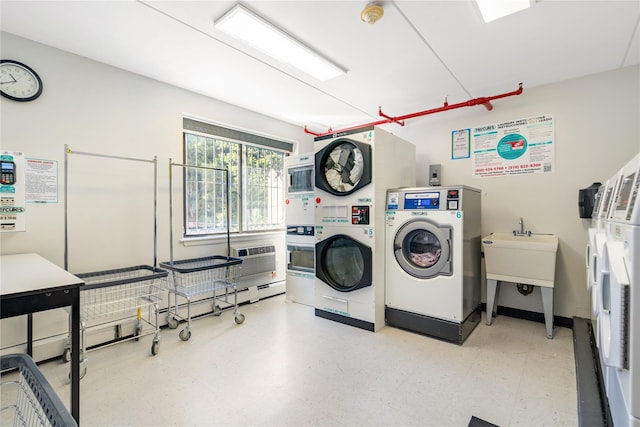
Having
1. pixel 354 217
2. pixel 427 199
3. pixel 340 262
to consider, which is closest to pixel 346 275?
pixel 340 262

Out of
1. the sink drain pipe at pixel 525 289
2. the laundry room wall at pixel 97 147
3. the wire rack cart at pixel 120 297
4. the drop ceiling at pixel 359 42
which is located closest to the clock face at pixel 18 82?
the laundry room wall at pixel 97 147

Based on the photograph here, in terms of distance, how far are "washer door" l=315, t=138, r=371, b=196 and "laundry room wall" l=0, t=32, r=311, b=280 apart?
1.55m

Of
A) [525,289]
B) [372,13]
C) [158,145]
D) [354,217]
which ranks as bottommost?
[525,289]

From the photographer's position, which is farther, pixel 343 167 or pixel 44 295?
pixel 343 167

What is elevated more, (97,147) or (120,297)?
(97,147)

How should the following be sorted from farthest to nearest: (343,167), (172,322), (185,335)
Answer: (343,167) → (172,322) → (185,335)

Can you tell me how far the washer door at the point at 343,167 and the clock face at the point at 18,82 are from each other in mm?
2413

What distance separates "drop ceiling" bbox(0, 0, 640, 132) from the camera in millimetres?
1935

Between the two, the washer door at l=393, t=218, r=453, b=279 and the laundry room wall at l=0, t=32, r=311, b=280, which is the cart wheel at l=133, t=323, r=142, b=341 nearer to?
the laundry room wall at l=0, t=32, r=311, b=280

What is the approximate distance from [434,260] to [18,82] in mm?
3715

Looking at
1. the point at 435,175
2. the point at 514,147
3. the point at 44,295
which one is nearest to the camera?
the point at 44,295

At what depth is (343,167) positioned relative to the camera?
3074mm

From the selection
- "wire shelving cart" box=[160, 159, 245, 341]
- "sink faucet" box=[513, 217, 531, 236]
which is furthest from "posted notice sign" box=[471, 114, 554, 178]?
"wire shelving cart" box=[160, 159, 245, 341]

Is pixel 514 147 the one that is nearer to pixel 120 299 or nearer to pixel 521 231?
pixel 521 231
